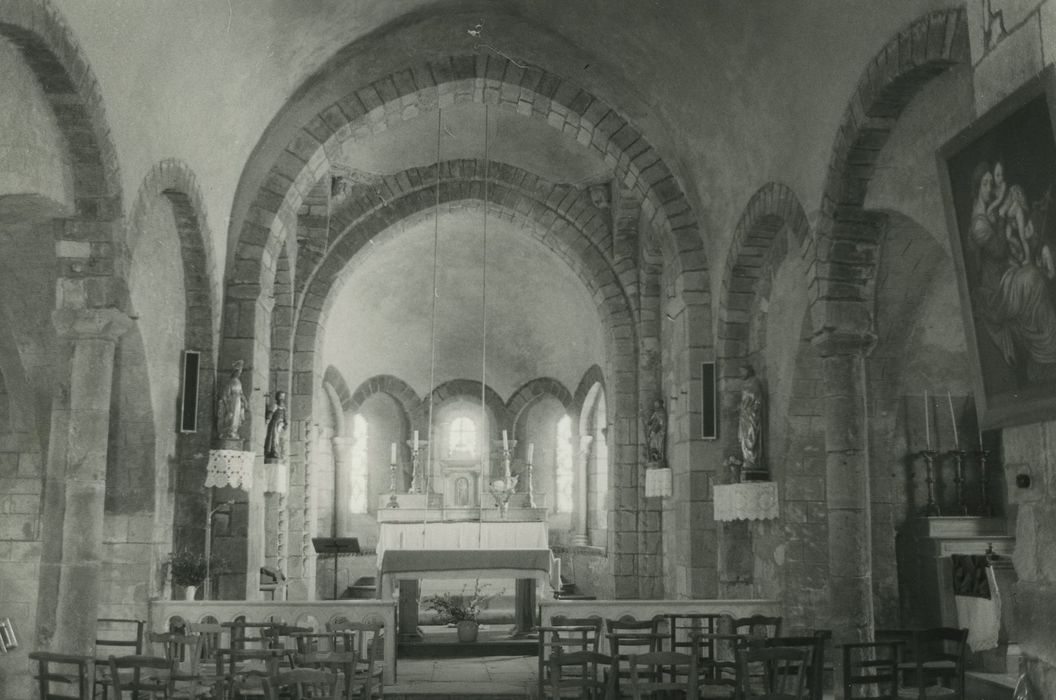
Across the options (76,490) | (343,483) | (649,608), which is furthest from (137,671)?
(343,483)

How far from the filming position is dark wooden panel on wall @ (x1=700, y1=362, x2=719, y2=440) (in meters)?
11.6

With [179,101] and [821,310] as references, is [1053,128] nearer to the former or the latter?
[821,310]

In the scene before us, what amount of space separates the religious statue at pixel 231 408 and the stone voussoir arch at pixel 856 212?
5481mm

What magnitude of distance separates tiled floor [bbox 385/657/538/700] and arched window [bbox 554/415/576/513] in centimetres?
882

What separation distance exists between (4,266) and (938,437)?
8.33m

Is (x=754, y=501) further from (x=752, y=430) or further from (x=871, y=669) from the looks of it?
(x=871, y=669)

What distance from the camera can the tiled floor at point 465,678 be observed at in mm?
9219

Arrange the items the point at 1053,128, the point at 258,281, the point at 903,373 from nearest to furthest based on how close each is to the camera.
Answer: the point at 1053,128 → the point at 903,373 → the point at 258,281

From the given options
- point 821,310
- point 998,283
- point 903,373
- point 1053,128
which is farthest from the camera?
point 903,373

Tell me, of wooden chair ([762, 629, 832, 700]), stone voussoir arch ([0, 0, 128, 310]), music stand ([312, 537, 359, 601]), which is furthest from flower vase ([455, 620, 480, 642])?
wooden chair ([762, 629, 832, 700])

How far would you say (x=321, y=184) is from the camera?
1573cm

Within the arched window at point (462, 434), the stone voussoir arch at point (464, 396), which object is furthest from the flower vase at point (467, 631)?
the arched window at point (462, 434)

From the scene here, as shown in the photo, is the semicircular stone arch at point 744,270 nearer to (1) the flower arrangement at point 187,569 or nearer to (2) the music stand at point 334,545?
(2) the music stand at point 334,545

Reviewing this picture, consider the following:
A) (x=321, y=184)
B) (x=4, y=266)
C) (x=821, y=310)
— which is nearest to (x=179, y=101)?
(x=4, y=266)
